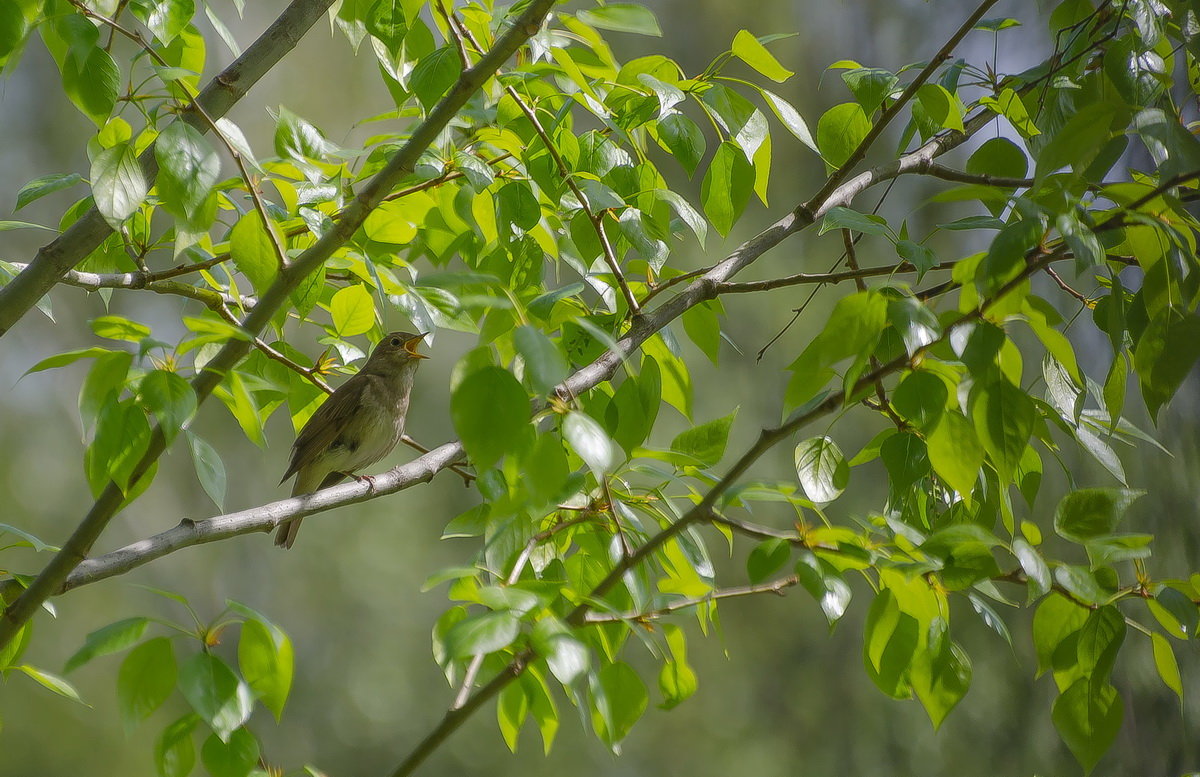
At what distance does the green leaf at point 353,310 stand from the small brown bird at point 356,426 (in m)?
2.08

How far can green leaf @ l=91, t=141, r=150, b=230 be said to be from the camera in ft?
4.14

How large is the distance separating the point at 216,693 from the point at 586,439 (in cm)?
57

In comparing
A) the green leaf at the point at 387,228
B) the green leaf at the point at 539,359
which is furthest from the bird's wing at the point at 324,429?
the green leaf at the point at 539,359

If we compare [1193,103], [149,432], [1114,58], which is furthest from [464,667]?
[1193,103]

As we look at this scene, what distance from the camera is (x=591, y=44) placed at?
5.41 ft

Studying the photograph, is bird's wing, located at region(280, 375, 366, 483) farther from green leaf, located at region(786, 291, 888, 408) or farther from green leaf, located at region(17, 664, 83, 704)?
green leaf, located at region(786, 291, 888, 408)

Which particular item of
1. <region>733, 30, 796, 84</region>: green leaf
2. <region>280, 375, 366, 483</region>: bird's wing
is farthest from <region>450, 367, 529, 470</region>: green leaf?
<region>280, 375, 366, 483</region>: bird's wing

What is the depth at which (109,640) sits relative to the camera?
1.15 meters

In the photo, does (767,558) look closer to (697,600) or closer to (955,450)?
(697,600)

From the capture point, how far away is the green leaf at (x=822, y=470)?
1.54 m

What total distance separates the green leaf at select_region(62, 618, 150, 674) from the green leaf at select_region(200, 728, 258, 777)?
166 millimetres

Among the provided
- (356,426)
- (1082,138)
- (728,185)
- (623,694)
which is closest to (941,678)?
(623,694)

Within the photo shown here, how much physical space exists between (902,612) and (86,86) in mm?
1332

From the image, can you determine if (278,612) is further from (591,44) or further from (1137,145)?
(591,44)
